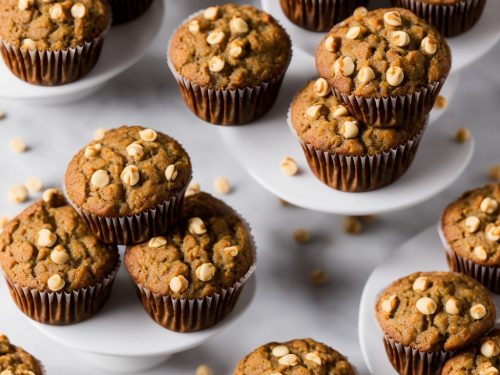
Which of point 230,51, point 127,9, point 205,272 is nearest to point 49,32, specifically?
point 127,9

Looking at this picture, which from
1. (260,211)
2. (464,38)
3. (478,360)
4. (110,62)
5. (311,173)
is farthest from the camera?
(260,211)

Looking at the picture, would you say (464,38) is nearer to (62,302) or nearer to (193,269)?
(193,269)

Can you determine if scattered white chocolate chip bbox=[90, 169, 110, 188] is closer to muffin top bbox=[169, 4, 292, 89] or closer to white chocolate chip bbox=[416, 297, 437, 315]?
muffin top bbox=[169, 4, 292, 89]

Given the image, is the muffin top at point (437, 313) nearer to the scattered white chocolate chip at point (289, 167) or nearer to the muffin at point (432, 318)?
the muffin at point (432, 318)

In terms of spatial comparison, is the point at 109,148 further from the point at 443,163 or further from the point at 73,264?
the point at 443,163

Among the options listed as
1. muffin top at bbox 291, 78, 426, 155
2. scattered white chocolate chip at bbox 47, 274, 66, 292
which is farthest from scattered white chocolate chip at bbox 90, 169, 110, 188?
muffin top at bbox 291, 78, 426, 155

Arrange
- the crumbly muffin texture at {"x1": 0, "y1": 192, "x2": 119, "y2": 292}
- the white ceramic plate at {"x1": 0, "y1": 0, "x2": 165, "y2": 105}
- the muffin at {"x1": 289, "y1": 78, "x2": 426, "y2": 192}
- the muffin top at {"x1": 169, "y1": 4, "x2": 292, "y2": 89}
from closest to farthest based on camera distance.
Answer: the crumbly muffin texture at {"x1": 0, "y1": 192, "x2": 119, "y2": 292} < the muffin at {"x1": 289, "y1": 78, "x2": 426, "y2": 192} < the muffin top at {"x1": 169, "y1": 4, "x2": 292, "y2": 89} < the white ceramic plate at {"x1": 0, "y1": 0, "x2": 165, "y2": 105}

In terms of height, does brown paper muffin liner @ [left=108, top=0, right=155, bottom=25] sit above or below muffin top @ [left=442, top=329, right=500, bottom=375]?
above
